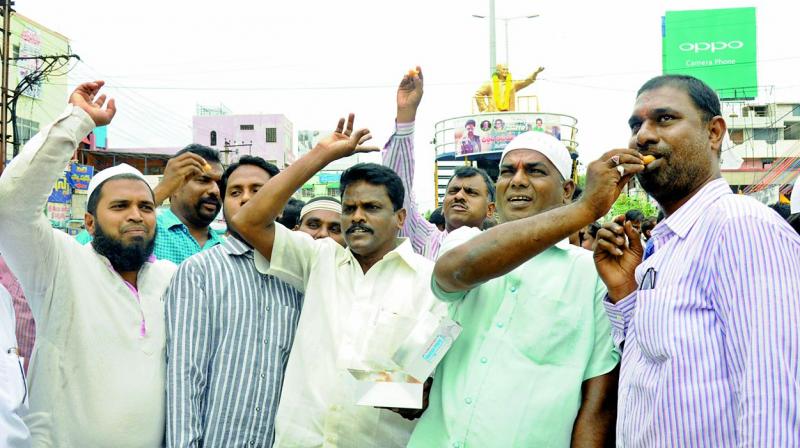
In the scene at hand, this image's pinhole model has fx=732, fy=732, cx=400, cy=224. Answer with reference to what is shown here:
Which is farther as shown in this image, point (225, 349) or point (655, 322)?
point (225, 349)

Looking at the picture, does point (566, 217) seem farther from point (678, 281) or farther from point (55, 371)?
point (55, 371)

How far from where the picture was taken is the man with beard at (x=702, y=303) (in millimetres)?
1926

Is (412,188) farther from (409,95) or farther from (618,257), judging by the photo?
(618,257)

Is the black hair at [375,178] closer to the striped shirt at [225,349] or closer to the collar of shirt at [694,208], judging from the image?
the striped shirt at [225,349]

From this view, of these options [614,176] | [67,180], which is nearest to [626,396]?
[614,176]

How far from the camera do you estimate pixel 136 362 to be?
3340 millimetres

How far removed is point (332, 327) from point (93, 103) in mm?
1566

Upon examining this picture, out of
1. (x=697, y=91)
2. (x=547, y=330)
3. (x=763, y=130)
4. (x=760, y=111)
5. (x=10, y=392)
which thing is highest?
(x=760, y=111)

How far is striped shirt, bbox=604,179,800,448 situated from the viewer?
6.27 ft

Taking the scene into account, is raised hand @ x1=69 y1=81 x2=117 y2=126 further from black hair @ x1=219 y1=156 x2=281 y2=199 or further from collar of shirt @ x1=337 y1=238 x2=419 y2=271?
collar of shirt @ x1=337 y1=238 x2=419 y2=271

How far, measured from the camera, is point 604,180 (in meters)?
2.46

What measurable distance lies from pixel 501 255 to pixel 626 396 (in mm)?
619

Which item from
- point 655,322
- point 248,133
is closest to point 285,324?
point 655,322

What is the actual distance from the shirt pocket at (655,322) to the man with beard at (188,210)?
3228mm
